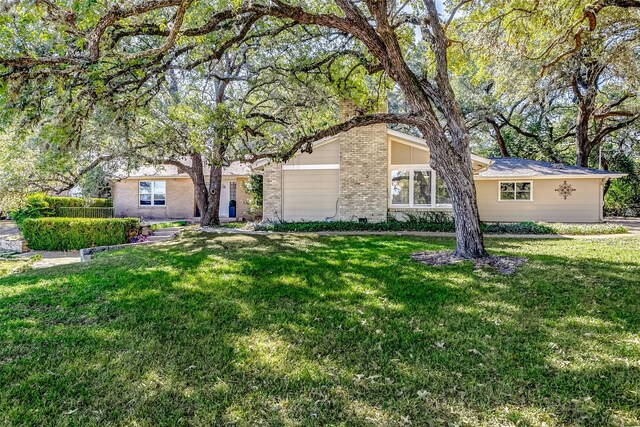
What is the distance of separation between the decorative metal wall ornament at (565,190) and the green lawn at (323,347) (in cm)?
1183

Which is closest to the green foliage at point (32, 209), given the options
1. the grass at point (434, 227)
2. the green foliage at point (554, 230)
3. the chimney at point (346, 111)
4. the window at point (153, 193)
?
the grass at point (434, 227)

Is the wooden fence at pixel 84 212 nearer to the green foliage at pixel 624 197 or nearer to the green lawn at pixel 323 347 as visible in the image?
the green lawn at pixel 323 347

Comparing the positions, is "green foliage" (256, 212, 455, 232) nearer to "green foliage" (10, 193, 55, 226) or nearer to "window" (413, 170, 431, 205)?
"window" (413, 170, 431, 205)

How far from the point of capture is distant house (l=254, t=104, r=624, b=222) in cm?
1514

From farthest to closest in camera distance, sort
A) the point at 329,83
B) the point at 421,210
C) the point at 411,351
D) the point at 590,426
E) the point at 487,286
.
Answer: the point at 421,210, the point at 329,83, the point at 487,286, the point at 411,351, the point at 590,426

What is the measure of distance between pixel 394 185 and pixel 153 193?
16.3 metres

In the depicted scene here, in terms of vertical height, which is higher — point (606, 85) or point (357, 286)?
point (606, 85)

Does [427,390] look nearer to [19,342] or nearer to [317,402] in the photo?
[317,402]

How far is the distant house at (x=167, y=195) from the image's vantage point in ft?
74.5

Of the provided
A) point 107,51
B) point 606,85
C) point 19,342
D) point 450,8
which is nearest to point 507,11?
point 450,8

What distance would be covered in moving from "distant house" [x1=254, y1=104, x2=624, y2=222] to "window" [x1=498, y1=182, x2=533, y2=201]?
0.04m

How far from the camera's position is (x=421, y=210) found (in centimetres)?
1577

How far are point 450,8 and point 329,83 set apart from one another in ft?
12.1

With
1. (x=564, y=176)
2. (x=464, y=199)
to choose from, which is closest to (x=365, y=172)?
(x=464, y=199)
